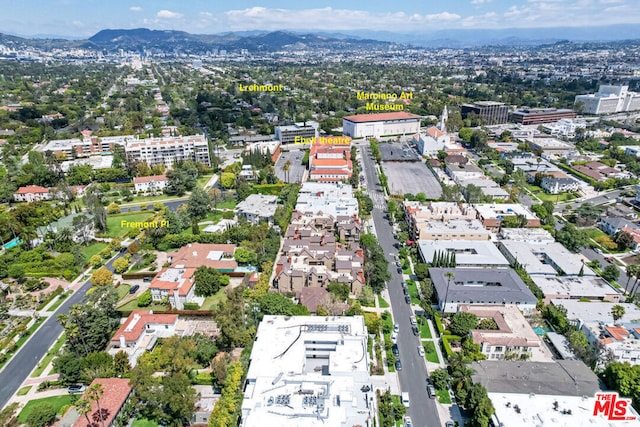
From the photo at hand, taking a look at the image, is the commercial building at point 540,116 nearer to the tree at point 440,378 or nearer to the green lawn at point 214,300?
the tree at point 440,378

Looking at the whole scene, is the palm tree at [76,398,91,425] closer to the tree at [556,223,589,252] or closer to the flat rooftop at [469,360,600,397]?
the flat rooftop at [469,360,600,397]

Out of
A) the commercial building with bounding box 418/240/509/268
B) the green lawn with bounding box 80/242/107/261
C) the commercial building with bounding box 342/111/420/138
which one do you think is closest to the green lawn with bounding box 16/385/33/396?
the green lawn with bounding box 80/242/107/261

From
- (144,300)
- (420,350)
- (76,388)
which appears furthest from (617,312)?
(76,388)

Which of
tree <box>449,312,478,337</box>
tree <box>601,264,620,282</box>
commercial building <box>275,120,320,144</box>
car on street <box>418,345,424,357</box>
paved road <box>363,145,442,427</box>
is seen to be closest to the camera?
paved road <box>363,145,442,427</box>

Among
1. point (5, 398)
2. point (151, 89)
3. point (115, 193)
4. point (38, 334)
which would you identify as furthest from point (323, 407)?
point (151, 89)

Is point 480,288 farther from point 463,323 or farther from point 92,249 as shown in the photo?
point 92,249

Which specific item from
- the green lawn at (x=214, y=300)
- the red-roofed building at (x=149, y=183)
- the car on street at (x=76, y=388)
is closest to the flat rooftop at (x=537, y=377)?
the green lawn at (x=214, y=300)
